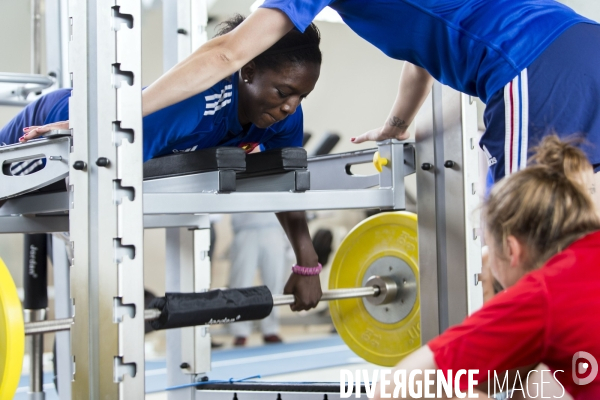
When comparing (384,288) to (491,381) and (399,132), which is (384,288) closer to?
(399,132)

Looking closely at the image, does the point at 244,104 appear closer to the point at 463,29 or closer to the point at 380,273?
the point at 463,29

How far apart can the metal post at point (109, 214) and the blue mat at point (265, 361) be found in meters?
2.25

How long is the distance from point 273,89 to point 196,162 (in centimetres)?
27

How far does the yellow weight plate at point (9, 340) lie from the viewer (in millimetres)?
1187

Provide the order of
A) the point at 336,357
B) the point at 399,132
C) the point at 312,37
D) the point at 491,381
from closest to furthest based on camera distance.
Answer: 1. the point at 491,381
2. the point at 312,37
3. the point at 399,132
4. the point at 336,357

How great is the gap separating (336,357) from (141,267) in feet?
11.2

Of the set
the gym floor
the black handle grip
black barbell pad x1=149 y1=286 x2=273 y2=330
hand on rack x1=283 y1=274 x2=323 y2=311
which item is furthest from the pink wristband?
the gym floor

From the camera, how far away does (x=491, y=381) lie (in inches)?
44.0

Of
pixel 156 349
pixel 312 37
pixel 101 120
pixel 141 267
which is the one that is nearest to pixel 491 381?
pixel 141 267

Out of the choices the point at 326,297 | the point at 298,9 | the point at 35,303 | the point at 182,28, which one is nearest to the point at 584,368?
the point at 298,9

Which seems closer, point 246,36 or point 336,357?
point 246,36

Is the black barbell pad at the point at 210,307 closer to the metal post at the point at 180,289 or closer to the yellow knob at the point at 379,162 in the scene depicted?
the yellow knob at the point at 379,162

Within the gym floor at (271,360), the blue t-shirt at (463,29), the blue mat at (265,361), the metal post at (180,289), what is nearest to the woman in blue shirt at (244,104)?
the blue t-shirt at (463,29)

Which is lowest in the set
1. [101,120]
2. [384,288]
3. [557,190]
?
[384,288]
